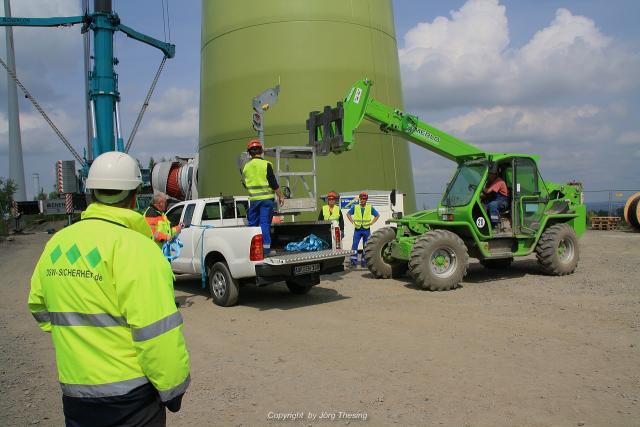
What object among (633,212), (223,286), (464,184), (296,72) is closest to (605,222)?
(633,212)

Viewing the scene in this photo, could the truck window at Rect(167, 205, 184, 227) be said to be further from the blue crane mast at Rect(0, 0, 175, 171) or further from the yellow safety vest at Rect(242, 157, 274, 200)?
the blue crane mast at Rect(0, 0, 175, 171)

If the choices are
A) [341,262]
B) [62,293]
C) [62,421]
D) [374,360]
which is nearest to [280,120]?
[341,262]

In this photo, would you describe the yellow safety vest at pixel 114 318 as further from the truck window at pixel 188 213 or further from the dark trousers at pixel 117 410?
the truck window at pixel 188 213

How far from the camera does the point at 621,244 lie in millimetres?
17453

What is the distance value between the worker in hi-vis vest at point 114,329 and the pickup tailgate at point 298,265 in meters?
5.81

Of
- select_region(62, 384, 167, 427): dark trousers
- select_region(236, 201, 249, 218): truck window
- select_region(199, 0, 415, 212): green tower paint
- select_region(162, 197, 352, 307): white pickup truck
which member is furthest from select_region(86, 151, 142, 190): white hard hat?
select_region(199, 0, 415, 212): green tower paint

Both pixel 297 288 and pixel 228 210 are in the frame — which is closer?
pixel 297 288

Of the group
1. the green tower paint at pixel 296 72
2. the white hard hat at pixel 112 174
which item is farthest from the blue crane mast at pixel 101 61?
the white hard hat at pixel 112 174

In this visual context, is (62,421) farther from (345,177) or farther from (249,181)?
(345,177)

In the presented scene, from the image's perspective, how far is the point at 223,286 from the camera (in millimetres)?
8797

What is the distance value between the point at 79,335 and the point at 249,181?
6.59 m

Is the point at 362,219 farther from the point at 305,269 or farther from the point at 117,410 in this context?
the point at 117,410

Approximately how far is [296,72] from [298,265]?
387 inches

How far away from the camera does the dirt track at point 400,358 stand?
432cm
